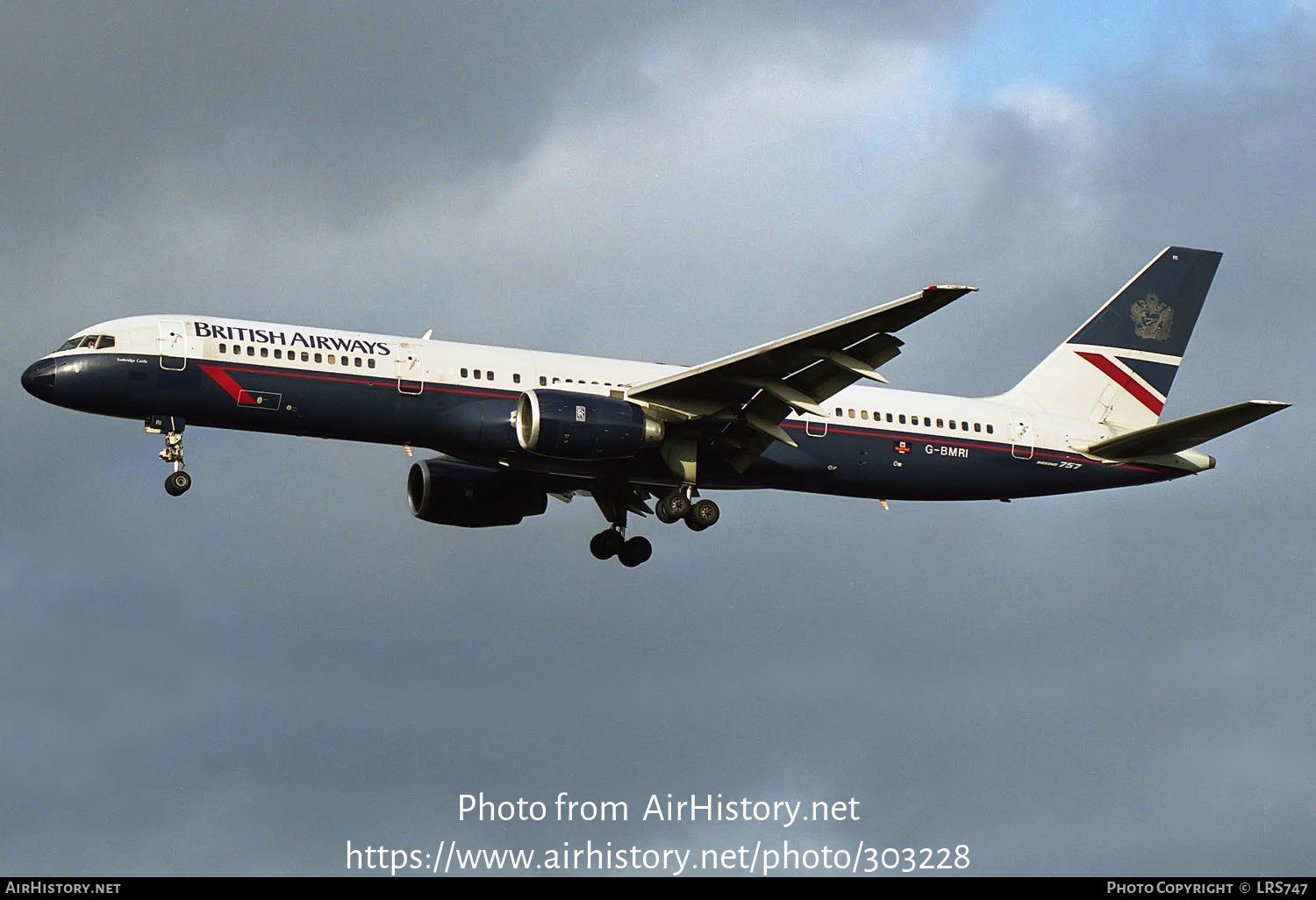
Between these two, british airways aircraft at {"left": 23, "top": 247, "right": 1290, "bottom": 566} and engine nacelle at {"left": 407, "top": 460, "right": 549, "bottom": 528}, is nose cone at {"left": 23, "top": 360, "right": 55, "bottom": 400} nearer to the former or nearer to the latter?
british airways aircraft at {"left": 23, "top": 247, "right": 1290, "bottom": 566}

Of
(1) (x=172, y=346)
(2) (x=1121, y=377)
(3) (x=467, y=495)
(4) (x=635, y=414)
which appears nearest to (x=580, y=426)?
(4) (x=635, y=414)

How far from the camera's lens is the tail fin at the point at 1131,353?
54.7 metres

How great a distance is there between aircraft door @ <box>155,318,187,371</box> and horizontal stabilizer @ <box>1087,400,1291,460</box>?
81.9 ft

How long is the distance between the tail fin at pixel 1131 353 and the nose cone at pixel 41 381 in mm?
26551

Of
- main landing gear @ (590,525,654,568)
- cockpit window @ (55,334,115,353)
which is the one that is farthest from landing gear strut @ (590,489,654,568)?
cockpit window @ (55,334,115,353)

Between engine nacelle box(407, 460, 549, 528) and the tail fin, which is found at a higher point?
the tail fin

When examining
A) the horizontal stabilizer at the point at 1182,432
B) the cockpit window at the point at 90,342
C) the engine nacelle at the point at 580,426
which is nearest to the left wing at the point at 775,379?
the engine nacelle at the point at 580,426

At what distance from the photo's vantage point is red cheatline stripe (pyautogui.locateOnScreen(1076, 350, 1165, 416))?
182 feet

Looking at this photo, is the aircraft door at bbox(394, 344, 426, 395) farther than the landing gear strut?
No

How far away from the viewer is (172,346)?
44875 mm

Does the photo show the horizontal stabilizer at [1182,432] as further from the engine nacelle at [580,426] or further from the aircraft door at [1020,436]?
the engine nacelle at [580,426]

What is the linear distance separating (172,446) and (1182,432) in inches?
1039
